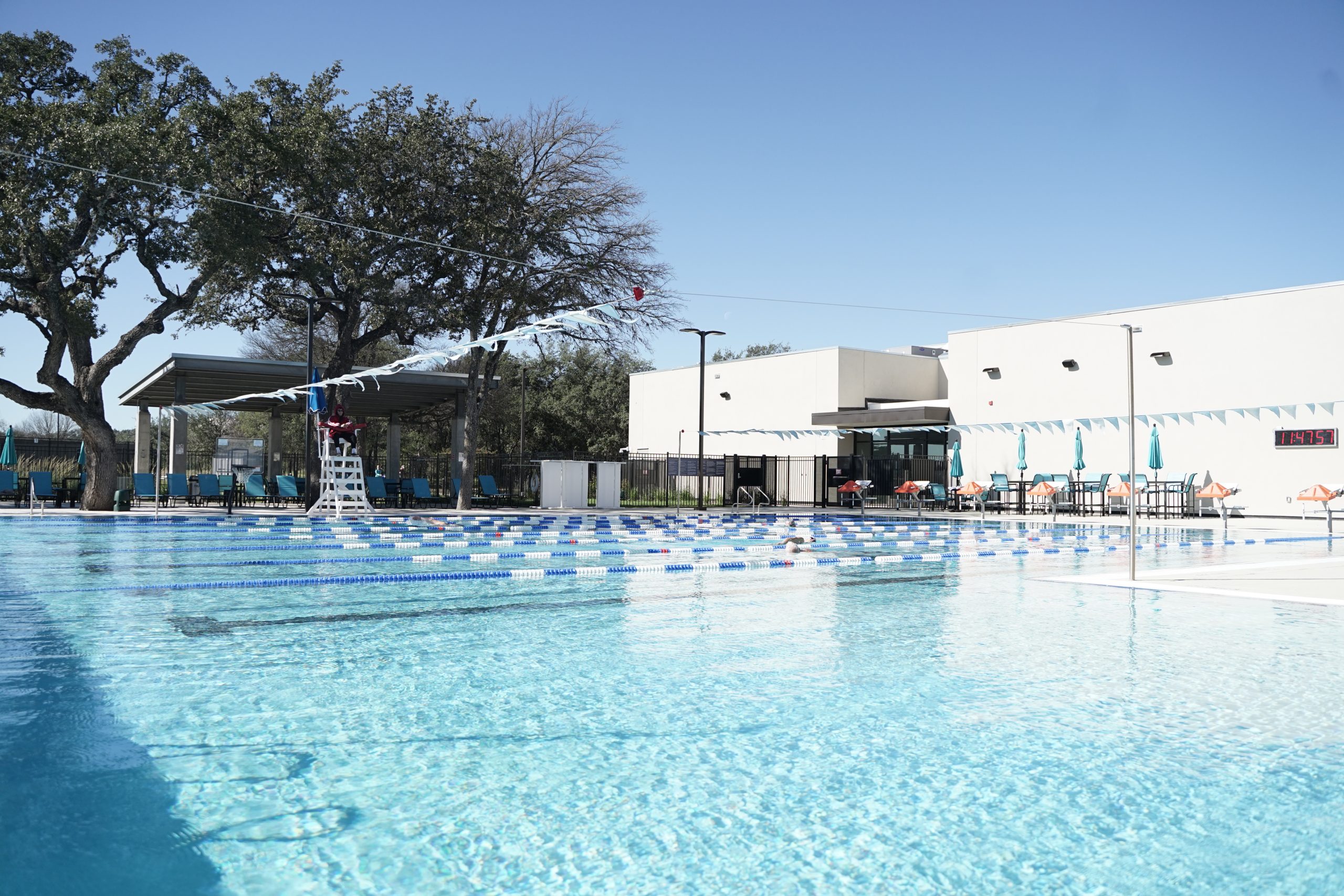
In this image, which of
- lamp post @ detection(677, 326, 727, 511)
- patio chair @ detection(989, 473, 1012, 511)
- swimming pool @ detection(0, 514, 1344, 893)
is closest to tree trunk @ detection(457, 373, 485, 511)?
lamp post @ detection(677, 326, 727, 511)

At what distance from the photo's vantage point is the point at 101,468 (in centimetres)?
2231

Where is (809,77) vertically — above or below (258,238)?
above

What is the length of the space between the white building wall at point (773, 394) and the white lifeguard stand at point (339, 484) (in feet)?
56.6

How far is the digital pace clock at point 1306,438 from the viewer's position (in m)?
23.7

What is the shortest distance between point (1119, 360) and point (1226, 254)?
3939 millimetres

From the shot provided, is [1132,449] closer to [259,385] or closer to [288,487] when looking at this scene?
[288,487]

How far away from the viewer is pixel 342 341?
25.1 metres

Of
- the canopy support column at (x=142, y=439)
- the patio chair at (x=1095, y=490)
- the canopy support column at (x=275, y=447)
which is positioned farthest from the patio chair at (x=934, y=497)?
the canopy support column at (x=142, y=439)

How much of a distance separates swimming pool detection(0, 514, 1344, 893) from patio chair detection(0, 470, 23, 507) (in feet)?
56.0

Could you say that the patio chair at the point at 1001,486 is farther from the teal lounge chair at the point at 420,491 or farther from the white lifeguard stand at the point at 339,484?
the white lifeguard stand at the point at 339,484

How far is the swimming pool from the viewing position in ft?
10.1

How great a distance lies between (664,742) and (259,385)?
2789 cm

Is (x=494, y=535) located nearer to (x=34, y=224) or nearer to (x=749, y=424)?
(x=34, y=224)

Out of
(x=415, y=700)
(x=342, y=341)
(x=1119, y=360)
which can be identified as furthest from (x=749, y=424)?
(x=415, y=700)
